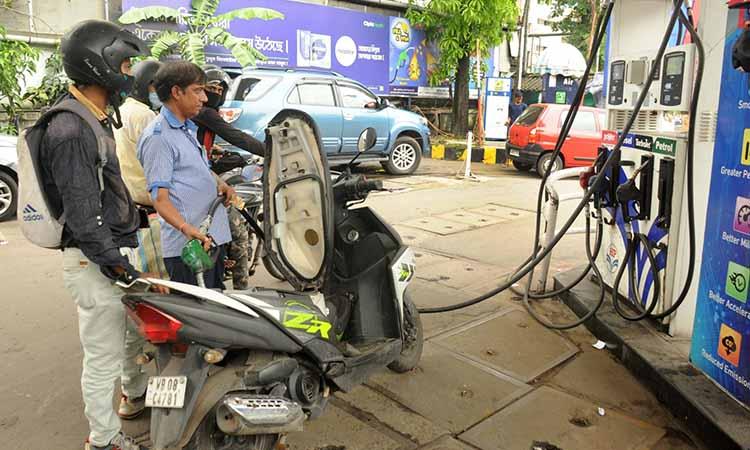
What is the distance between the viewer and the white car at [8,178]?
7.57m

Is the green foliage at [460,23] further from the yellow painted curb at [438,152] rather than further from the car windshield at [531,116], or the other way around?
the car windshield at [531,116]

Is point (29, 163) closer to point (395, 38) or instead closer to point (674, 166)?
point (674, 166)

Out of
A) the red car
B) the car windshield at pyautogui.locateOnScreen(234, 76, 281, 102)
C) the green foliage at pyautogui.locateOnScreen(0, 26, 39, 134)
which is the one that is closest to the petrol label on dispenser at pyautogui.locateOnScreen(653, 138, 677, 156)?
the car windshield at pyautogui.locateOnScreen(234, 76, 281, 102)

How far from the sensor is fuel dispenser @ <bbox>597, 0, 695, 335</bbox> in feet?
12.8

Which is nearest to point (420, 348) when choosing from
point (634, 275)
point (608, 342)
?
point (608, 342)

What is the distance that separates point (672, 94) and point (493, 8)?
12.9 metres

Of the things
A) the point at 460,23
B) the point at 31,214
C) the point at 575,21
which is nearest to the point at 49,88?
the point at 460,23

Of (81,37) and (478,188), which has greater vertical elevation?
(81,37)

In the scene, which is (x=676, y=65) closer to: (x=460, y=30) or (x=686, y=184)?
(x=686, y=184)

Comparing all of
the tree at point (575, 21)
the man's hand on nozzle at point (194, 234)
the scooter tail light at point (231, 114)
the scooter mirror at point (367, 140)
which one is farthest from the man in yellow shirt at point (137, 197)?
the tree at point (575, 21)

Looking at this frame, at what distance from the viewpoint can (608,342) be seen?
13.9 feet

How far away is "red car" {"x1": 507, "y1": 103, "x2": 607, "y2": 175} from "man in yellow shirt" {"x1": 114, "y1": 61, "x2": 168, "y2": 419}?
8890 millimetres

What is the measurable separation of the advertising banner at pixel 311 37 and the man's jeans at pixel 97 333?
12.3 meters

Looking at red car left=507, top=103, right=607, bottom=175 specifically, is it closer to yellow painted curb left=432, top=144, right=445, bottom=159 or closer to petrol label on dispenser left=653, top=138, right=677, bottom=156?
yellow painted curb left=432, top=144, right=445, bottom=159
